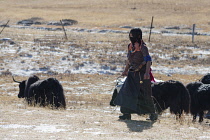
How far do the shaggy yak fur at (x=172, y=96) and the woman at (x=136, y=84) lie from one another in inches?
38.0

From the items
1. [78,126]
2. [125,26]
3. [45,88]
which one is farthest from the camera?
[125,26]

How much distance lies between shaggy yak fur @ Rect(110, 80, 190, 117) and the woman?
97 cm

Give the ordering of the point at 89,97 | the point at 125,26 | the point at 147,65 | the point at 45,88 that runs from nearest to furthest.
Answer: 1. the point at 147,65
2. the point at 45,88
3. the point at 89,97
4. the point at 125,26

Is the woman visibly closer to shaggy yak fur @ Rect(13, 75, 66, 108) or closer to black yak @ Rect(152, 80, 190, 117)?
black yak @ Rect(152, 80, 190, 117)

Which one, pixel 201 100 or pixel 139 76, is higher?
pixel 139 76

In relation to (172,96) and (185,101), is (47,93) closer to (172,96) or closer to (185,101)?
(172,96)

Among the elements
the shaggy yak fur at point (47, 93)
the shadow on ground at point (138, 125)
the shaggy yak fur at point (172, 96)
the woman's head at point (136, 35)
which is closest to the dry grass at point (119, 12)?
the shaggy yak fur at point (47, 93)

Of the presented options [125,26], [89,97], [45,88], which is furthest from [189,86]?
[125,26]

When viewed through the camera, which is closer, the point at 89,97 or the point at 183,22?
A: the point at 89,97

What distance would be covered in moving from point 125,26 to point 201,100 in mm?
37474

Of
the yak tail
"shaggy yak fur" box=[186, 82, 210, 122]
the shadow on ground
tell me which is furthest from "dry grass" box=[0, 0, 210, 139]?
the yak tail

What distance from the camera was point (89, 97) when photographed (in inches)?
583

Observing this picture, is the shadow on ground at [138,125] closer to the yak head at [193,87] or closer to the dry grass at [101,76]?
the dry grass at [101,76]

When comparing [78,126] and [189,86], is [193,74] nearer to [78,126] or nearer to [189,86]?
[189,86]
